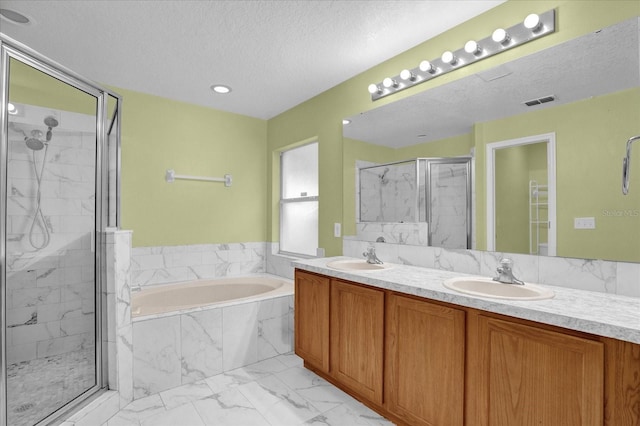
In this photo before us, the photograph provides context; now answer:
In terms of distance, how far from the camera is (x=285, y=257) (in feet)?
11.4

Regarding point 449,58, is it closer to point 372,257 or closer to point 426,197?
point 426,197

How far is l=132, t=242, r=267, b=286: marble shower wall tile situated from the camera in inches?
119

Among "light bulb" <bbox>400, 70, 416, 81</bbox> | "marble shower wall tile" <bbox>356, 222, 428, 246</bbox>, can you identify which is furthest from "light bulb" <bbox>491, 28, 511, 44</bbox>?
"marble shower wall tile" <bbox>356, 222, 428, 246</bbox>

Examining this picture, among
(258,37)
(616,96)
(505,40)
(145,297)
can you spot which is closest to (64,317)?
(145,297)

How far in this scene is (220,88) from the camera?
2.91 m

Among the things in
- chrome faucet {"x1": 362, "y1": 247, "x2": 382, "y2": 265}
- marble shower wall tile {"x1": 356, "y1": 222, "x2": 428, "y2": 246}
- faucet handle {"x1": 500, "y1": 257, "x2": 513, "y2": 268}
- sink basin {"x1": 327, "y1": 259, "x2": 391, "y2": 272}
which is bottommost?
sink basin {"x1": 327, "y1": 259, "x2": 391, "y2": 272}

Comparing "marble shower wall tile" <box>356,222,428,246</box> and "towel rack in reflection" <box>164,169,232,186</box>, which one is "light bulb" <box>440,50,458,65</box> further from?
"towel rack in reflection" <box>164,169,232,186</box>

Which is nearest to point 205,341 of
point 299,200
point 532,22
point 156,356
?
point 156,356

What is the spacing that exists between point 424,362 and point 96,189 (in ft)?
7.13

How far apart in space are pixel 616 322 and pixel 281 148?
3.18 m

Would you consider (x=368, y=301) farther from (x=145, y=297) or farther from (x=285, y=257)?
(x=145, y=297)

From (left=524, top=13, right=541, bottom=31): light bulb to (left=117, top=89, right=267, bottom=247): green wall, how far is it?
282 centimetres

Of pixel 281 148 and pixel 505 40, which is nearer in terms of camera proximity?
pixel 505 40

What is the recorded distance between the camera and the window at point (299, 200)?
3.45 m
